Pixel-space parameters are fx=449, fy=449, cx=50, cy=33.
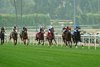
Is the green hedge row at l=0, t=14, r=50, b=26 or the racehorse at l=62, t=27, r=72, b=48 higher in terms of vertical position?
the green hedge row at l=0, t=14, r=50, b=26

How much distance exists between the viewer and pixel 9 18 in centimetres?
6844

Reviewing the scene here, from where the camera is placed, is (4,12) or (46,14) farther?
(4,12)

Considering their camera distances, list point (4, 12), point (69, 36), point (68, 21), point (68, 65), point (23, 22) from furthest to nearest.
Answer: point (4, 12) → point (23, 22) → point (68, 21) → point (69, 36) → point (68, 65)

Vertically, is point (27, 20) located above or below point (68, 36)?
above

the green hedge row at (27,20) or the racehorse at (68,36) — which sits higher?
the green hedge row at (27,20)

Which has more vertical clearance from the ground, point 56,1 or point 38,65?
point 56,1

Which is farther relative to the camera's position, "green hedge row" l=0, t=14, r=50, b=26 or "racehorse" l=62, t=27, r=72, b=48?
"green hedge row" l=0, t=14, r=50, b=26

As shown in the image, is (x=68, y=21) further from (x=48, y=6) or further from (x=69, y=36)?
(x=69, y=36)

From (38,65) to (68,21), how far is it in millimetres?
44714

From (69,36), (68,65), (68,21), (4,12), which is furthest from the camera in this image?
(4,12)

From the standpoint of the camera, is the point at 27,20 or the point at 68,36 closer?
the point at 68,36

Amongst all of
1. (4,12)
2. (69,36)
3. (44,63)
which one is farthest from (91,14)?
(44,63)

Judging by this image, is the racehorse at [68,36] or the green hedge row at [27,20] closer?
the racehorse at [68,36]

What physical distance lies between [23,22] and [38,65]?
5101cm
